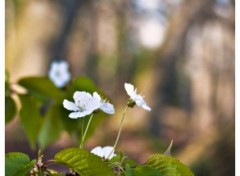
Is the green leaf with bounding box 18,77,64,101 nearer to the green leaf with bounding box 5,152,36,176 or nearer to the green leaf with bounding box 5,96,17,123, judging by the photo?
the green leaf with bounding box 5,96,17,123

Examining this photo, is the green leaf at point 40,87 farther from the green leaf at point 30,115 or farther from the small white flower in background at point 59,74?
the small white flower in background at point 59,74

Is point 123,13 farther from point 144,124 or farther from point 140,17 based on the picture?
point 144,124

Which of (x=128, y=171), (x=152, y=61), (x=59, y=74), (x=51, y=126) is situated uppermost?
(x=152, y=61)

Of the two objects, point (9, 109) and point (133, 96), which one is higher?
point (9, 109)

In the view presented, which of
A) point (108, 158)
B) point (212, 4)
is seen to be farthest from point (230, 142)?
point (212, 4)

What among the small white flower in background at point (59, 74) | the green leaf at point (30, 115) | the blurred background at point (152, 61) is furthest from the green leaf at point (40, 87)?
the blurred background at point (152, 61)

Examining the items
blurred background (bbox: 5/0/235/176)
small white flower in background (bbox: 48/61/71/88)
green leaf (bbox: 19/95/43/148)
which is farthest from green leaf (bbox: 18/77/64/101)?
blurred background (bbox: 5/0/235/176)

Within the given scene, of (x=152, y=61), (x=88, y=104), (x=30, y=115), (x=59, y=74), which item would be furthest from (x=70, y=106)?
(x=152, y=61)

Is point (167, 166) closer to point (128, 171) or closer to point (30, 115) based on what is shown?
point (128, 171)
